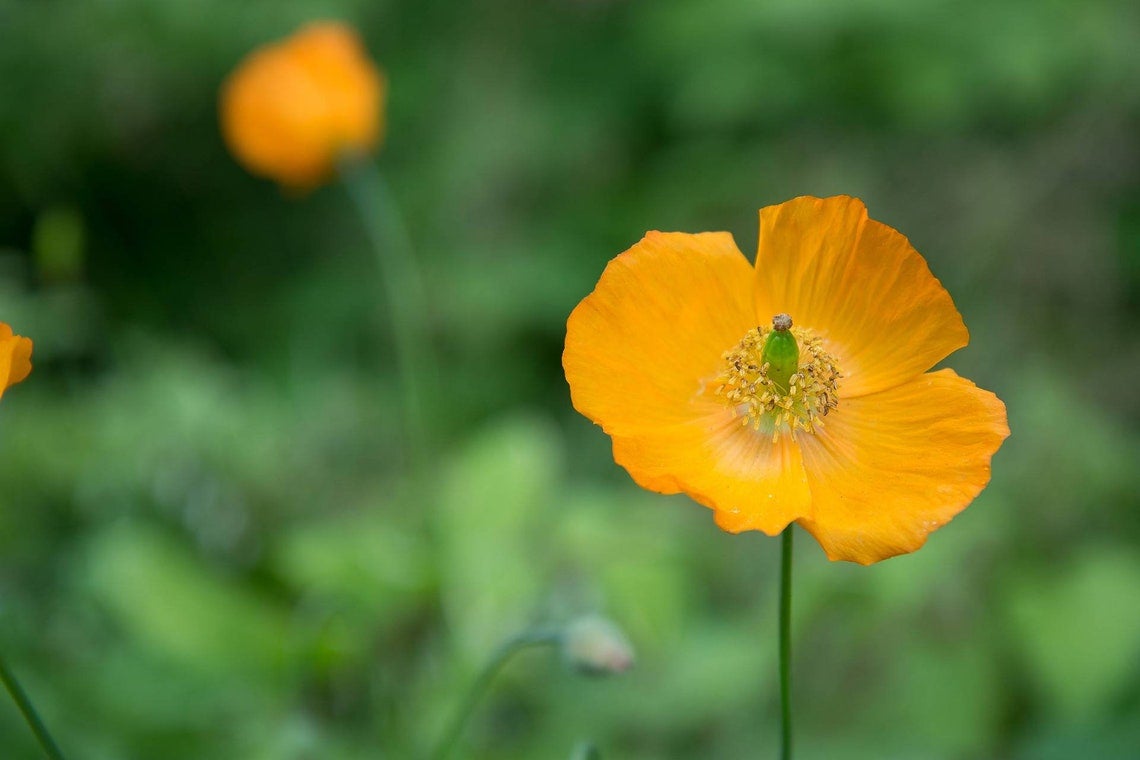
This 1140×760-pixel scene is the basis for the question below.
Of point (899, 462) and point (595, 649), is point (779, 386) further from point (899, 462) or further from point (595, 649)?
point (595, 649)

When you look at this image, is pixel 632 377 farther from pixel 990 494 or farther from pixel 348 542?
pixel 990 494

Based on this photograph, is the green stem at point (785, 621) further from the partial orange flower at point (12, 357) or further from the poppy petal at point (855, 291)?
the partial orange flower at point (12, 357)

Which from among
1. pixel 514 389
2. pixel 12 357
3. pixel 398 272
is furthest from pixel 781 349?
pixel 398 272

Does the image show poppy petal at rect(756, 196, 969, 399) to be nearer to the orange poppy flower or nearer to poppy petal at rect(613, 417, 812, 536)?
the orange poppy flower

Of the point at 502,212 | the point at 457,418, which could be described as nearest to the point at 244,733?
the point at 457,418

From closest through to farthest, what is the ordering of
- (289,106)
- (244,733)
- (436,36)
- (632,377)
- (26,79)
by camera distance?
(632,377), (244,733), (289,106), (26,79), (436,36)

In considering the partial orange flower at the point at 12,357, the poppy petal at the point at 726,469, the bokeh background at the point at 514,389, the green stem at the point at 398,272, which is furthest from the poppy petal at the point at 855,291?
the green stem at the point at 398,272
